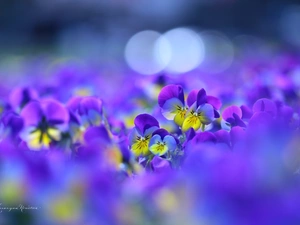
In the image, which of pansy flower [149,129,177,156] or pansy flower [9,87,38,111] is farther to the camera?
pansy flower [9,87,38,111]

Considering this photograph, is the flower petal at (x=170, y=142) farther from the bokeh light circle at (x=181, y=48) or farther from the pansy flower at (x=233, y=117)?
the bokeh light circle at (x=181, y=48)

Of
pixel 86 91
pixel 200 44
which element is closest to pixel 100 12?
pixel 200 44

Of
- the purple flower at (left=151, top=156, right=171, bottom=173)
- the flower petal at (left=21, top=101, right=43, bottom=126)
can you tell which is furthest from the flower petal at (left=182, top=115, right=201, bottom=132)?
the flower petal at (left=21, top=101, right=43, bottom=126)

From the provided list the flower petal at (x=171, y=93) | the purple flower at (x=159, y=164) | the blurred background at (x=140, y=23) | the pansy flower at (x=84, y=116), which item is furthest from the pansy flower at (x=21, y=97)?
the blurred background at (x=140, y=23)

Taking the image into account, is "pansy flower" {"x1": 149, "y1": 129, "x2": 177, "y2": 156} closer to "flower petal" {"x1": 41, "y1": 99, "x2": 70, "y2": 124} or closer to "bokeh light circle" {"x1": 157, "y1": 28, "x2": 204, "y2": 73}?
"flower petal" {"x1": 41, "y1": 99, "x2": 70, "y2": 124}

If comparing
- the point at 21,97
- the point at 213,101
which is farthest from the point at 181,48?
the point at 213,101

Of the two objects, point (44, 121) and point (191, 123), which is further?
point (44, 121)

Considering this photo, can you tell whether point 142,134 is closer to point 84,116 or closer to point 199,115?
point 199,115
